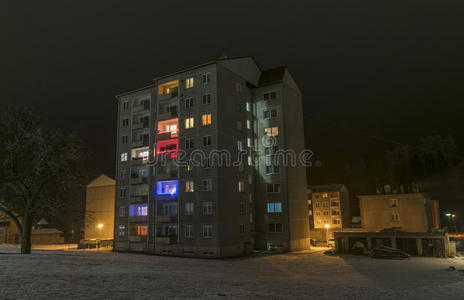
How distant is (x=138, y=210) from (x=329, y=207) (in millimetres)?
69137

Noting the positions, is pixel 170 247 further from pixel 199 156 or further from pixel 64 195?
pixel 64 195

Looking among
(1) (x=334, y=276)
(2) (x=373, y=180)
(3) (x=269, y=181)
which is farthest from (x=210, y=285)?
(2) (x=373, y=180)

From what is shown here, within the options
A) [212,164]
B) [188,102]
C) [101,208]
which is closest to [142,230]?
[212,164]

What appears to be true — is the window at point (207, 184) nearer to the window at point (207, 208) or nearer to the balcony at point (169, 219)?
the window at point (207, 208)

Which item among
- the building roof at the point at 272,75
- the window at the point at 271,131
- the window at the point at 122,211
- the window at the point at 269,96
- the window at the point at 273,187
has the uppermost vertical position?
the building roof at the point at 272,75

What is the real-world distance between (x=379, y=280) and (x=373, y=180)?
117 meters

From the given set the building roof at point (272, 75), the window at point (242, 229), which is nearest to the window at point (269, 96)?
the building roof at point (272, 75)

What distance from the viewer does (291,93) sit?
2201 inches

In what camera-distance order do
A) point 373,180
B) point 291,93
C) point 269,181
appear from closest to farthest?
point 269,181, point 291,93, point 373,180

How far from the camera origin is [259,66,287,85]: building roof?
54594 mm

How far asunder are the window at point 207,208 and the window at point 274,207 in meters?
11.2

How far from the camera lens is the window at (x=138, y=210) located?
5094cm

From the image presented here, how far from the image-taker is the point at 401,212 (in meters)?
66.6

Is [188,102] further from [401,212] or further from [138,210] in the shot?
[401,212]
